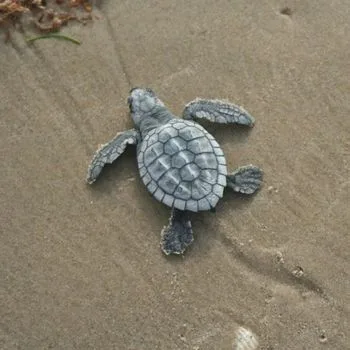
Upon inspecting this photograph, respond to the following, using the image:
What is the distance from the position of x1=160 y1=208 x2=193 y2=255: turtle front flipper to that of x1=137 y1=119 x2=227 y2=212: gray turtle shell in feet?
0.47

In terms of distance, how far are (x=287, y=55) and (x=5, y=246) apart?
2820 mm

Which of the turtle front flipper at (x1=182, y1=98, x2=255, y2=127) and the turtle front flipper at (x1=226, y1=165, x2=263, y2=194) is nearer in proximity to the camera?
the turtle front flipper at (x1=226, y1=165, x2=263, y2=194)

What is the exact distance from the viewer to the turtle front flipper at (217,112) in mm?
4090

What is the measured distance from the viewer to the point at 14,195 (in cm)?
400

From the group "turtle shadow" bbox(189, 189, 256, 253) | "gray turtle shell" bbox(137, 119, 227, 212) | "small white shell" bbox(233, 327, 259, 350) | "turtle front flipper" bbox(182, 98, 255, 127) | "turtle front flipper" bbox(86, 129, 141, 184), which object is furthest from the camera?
"turtle front flipper" bbox(182, 98, 255, 127)

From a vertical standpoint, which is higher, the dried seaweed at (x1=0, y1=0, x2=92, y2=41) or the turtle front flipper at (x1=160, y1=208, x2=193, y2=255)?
the dried seaweed at (x1=0, y1=0, x2=92, y2=41)

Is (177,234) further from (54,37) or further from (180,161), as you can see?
(54,37)

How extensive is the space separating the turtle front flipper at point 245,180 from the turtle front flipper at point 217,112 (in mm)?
425

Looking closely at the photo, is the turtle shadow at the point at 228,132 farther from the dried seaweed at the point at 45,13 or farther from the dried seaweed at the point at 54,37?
the dried seaweed at the point at 45,13

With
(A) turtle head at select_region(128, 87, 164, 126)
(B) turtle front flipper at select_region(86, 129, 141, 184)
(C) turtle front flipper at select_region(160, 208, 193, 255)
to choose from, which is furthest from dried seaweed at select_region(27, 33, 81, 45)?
(C) turtle front flipper at select_region(160, 208, 193, 255)

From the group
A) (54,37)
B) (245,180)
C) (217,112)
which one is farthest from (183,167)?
(54,37)

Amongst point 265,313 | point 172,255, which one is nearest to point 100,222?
point 172,255

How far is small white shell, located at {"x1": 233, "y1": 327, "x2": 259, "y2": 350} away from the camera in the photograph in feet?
11.3

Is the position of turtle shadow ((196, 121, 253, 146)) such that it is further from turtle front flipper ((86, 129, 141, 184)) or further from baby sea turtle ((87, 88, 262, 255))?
turtle front flipper ((86, 129, 141, 184))
